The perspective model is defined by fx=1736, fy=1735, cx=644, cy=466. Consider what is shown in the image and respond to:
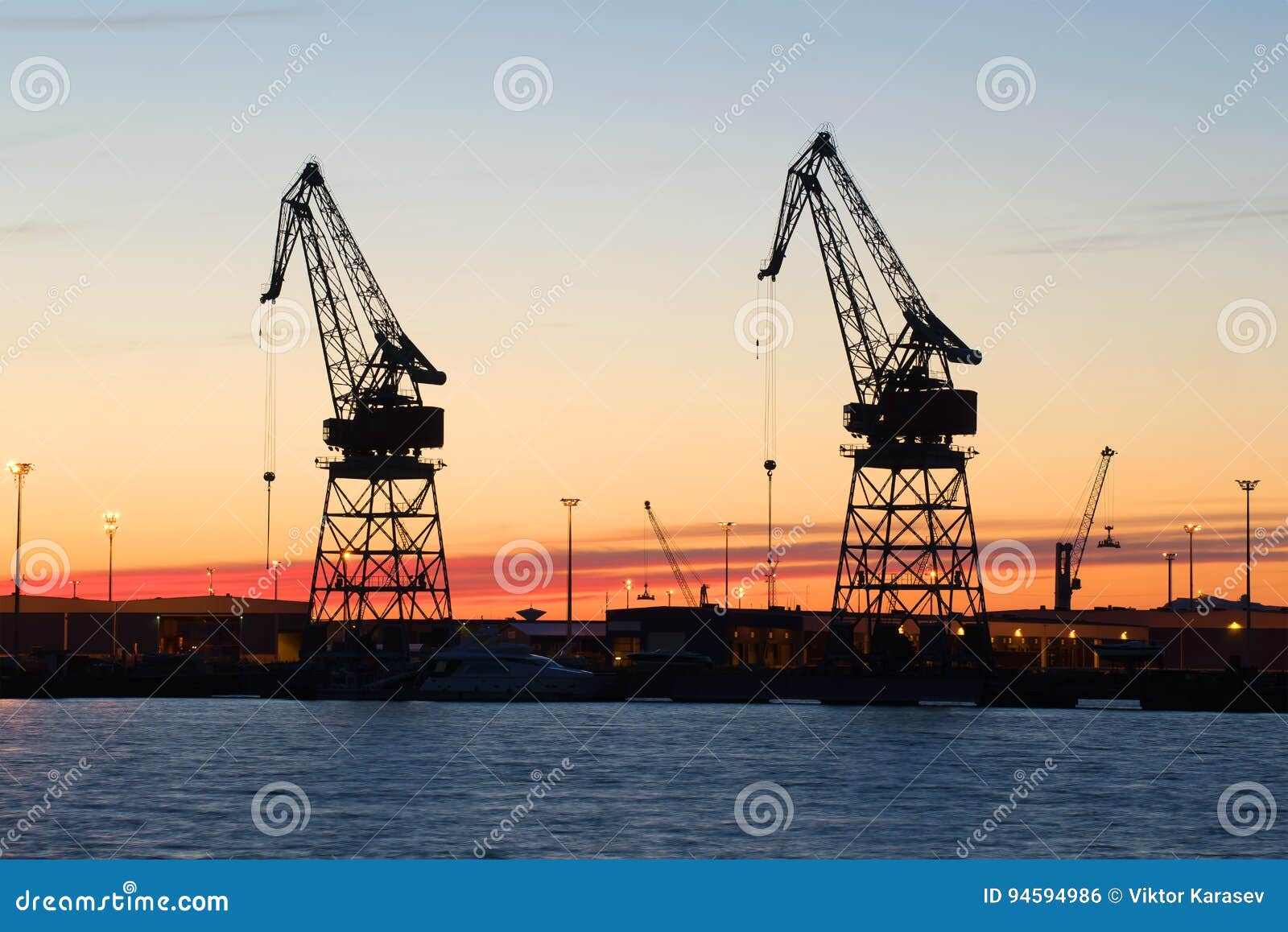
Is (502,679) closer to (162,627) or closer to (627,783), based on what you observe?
(627,783)

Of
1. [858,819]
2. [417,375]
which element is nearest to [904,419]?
[417,375]

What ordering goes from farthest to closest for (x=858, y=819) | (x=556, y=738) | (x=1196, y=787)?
(x=556, y=738) < (x=1196, y=787) < (x=858, y=819)

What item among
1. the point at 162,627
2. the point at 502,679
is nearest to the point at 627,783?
the point at 502,679

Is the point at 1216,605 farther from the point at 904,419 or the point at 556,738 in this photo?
the point at 556,738

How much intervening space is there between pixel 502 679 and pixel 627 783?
6308 centimetres

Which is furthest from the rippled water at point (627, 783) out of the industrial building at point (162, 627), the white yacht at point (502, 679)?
the industrial building at point (162, 627)

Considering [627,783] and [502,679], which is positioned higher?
[502,679]

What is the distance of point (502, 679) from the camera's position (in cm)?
12419

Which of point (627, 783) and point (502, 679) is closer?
point (627, 783)

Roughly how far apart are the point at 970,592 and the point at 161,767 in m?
73.6

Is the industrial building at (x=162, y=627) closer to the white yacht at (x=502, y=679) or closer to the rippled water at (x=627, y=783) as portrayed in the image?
the white yacht at (x=502, y=679)

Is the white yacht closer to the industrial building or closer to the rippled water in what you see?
the rippled water

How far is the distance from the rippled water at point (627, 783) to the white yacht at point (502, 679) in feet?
54.1

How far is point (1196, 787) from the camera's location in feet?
208
